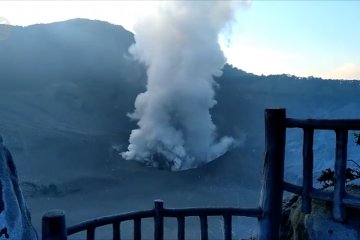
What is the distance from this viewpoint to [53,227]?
→ 8.55 ft

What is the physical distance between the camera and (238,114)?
27.5 m

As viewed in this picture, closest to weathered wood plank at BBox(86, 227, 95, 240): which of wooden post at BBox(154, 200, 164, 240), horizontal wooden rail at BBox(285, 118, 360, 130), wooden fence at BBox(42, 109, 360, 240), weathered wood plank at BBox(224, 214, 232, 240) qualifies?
wooden fence at BBox(42, 109, 360, 240)

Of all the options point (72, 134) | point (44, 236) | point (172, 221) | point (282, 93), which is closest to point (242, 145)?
point (282, 93)

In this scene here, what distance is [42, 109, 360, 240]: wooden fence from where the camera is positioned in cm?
326

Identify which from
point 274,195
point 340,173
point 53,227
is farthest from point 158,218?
point 340,173

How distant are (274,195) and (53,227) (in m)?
2.09

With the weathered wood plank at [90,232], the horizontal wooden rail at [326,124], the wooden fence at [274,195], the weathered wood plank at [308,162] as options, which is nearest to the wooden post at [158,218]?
the wooden fence at [274,195]

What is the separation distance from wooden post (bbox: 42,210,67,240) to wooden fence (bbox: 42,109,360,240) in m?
0.50

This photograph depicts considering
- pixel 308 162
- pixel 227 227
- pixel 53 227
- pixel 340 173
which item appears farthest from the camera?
pixel 227 227

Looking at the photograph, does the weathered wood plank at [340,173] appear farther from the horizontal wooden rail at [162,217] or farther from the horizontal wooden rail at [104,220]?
the horizontal wooden rail at [104,220]

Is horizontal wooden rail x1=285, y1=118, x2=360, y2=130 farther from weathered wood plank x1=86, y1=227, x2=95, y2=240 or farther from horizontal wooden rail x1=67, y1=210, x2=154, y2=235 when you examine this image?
weathered wood plank x1=86, y1=227, x2=95, y2=240

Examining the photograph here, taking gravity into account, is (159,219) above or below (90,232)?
above

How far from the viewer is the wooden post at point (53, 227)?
8.52 feet

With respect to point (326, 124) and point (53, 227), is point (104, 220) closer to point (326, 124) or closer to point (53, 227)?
point (53, 227)
